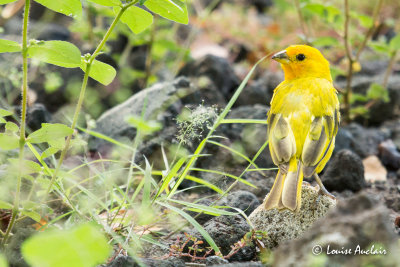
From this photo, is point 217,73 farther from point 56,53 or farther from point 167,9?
point 56,53

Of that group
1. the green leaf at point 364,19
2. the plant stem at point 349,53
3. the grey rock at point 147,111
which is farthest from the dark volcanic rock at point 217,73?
the green leaf at point 364,19

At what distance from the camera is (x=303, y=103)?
2.65 m

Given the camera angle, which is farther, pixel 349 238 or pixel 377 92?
pixel 377 92

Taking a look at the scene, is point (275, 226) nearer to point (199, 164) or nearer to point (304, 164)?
point (304, 164)

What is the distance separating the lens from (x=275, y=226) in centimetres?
233

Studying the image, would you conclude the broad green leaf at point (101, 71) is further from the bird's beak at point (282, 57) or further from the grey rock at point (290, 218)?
the bird's beak at point (282, 57)

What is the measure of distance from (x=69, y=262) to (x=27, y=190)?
166 cm

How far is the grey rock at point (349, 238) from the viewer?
1.32 m

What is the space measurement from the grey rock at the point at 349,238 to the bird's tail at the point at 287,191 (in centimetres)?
76

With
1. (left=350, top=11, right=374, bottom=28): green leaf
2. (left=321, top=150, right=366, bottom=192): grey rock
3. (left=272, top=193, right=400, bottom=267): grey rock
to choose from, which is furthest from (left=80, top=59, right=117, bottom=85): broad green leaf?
(left=350, top=11, right=374, bottom=28): green leaf

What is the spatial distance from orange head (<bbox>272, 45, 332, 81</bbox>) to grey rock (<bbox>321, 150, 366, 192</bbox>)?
0.61 m

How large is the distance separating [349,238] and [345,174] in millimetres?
2077

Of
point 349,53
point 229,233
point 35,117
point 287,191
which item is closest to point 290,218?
point 287,191

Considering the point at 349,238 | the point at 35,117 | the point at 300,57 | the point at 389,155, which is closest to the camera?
the point at 349,238
